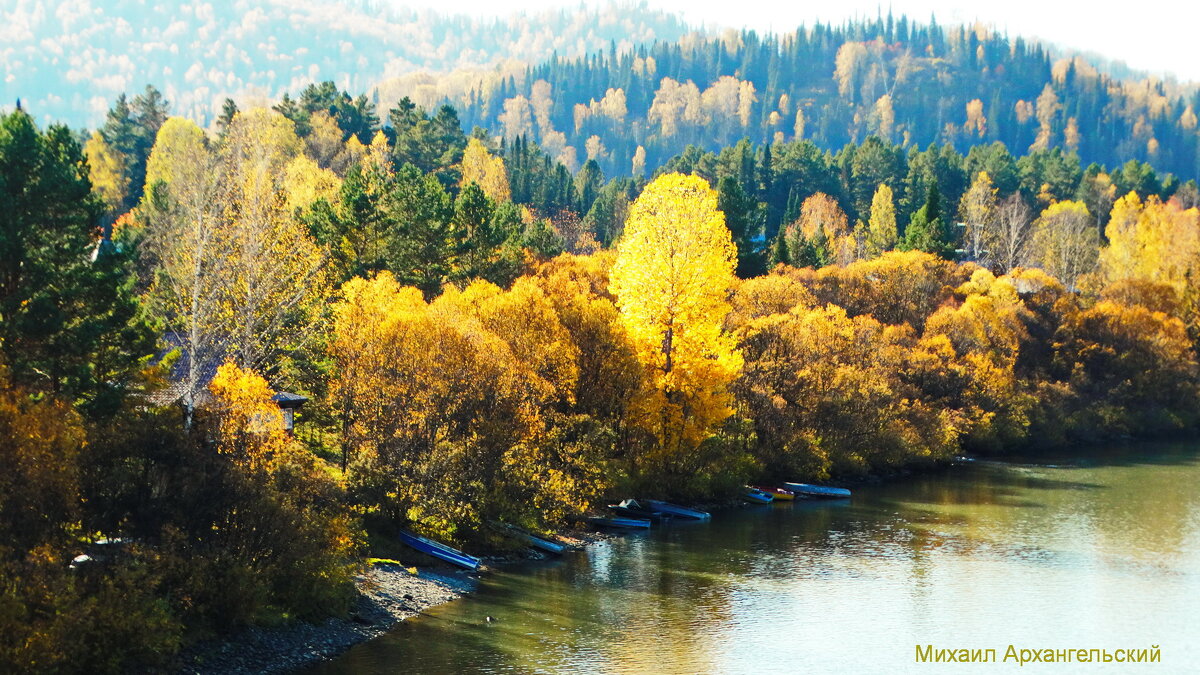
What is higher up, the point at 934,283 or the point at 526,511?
the point at 934,283

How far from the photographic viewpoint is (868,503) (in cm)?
6247

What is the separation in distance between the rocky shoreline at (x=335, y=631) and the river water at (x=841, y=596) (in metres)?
0.89

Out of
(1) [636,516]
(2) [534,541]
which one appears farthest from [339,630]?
(1) [636,516]

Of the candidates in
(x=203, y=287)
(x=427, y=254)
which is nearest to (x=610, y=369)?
(x=427, y=254)

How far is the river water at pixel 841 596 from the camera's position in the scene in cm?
3516

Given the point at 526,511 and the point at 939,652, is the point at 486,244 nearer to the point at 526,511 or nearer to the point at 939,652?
the point at 526,511

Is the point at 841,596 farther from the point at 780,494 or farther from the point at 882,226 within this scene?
the point at 882,226

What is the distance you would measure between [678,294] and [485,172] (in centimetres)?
6711

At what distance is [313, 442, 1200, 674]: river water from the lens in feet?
115

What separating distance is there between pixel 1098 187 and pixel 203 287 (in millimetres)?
147135

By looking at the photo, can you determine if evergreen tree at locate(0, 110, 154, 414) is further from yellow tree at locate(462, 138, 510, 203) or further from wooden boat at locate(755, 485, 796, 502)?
yellow tree at locate(462, 138, 510, 203)

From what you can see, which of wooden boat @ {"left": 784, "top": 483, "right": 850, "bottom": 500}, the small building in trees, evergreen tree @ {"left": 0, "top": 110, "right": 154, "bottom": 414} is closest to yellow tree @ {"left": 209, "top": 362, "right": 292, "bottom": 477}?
the small building in trees

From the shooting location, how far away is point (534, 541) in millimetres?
48844

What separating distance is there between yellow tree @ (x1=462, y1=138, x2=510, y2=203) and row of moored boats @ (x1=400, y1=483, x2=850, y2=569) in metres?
60.8
